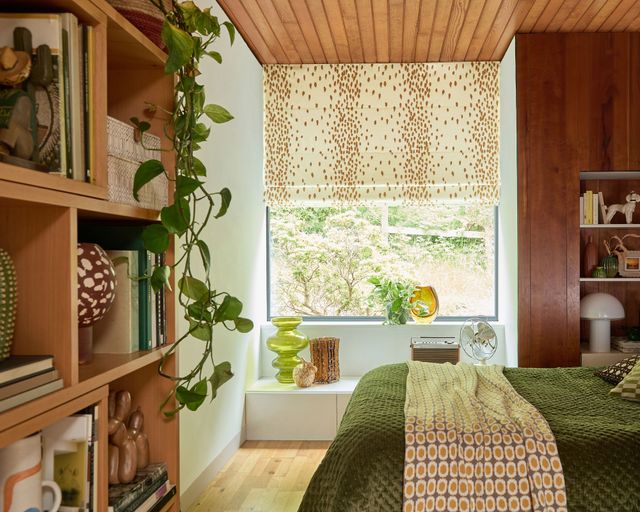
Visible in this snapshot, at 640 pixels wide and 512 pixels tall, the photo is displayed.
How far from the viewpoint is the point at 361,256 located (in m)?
5.63

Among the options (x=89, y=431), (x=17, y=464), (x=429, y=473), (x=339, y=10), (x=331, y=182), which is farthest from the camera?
(x=331, y=182)

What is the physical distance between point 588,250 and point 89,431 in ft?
13.2

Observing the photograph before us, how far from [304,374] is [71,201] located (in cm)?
361

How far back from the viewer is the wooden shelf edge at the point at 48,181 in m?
1.06

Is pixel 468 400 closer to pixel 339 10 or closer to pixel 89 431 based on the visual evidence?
pixel 89 431

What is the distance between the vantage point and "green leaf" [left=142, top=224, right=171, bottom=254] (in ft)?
5.31

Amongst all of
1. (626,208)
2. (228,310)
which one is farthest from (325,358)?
(228,310)

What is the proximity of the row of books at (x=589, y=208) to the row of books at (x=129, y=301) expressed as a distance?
3.55 m

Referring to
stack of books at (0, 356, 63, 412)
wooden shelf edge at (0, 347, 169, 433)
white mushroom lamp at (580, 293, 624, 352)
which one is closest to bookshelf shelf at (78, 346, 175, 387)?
wooden shelf edge at (0, 347, 169, 433)

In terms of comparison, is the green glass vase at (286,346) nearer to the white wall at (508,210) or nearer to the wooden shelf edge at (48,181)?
the white wall at (508,210)

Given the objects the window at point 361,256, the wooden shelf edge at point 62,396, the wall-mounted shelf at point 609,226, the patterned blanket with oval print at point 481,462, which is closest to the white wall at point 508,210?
the window at point 361,256

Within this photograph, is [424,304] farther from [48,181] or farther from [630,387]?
[48,181]

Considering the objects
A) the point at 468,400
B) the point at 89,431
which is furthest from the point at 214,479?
the point at 89,431

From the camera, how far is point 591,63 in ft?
15.0
